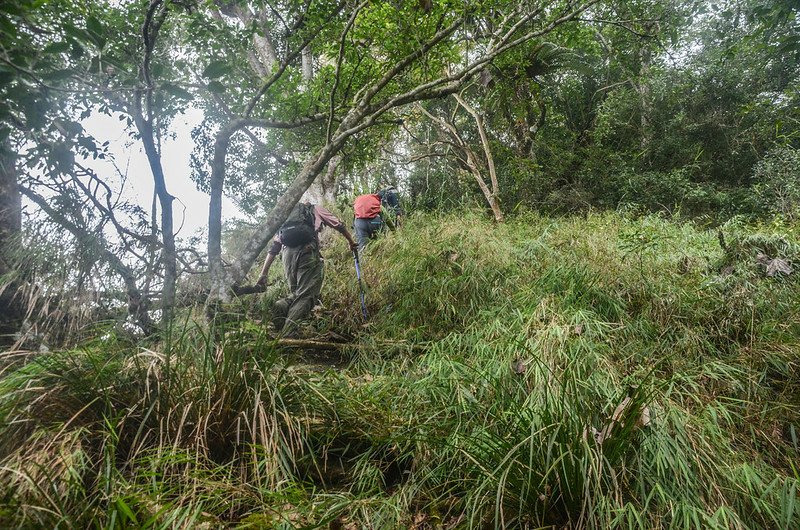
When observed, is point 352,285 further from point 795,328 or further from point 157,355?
point 795,328

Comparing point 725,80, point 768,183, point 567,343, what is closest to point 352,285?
point 567,343

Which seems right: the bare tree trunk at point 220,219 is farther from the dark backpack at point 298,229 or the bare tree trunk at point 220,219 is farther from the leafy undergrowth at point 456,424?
the leafy undergrowth at point 456,424

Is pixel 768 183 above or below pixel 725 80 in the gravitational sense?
below

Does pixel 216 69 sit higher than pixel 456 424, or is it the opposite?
pixel 216 69

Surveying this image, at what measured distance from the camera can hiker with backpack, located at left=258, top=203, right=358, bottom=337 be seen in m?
→ 4.62

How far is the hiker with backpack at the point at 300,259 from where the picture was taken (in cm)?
462

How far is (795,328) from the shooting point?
274cm

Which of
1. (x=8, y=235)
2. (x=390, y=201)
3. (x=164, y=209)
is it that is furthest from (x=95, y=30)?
(x=390, y=201)

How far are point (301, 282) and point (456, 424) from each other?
297 centimetres

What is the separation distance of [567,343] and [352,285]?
9.35 feet

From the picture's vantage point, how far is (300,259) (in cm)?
478

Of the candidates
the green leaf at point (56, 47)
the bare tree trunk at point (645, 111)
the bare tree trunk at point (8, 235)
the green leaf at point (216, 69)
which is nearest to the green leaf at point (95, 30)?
the green leaf at point (56, 47)

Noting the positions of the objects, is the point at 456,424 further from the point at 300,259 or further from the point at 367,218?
the point at 367,218

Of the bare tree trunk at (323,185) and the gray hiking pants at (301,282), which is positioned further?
the bare tree trunk at (323,185)
